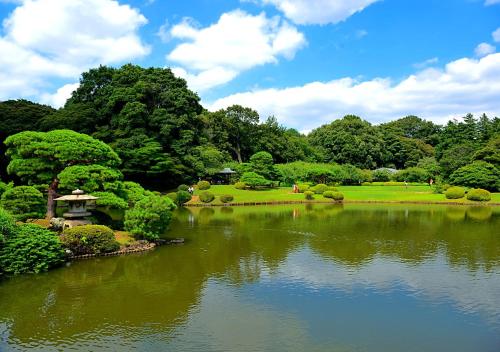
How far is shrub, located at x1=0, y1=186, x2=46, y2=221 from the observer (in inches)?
783

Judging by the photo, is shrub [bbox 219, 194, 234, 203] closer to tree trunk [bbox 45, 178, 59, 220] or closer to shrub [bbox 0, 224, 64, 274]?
tree trunk [bbox 45, 178, 59, 220]

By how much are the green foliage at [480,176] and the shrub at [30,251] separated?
44736 millimetres

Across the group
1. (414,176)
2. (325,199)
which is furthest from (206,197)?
(414,176)

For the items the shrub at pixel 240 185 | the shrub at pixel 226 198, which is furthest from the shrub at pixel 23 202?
the shrub at pixel 240 185

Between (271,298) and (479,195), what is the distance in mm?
38250

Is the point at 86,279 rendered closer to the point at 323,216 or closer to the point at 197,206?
the point at 323,216

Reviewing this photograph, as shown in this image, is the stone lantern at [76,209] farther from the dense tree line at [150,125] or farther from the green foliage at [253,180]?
the green foliage at [253,180]

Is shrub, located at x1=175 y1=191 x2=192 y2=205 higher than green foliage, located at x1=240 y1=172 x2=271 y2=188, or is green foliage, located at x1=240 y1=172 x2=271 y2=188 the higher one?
green foliage, located at x1=240 y1=172 x2=271 y2=188

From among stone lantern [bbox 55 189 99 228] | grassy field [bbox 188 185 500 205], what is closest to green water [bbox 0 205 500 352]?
stone lantern [bbox 55 189 99 228]

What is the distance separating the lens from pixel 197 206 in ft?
141

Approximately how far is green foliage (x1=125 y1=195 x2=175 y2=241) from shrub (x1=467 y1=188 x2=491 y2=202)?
3543 centimetres

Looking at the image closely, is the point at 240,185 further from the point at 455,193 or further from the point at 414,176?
the point at 414,176

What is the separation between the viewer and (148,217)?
68.9 feet

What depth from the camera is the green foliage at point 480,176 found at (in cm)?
4866
